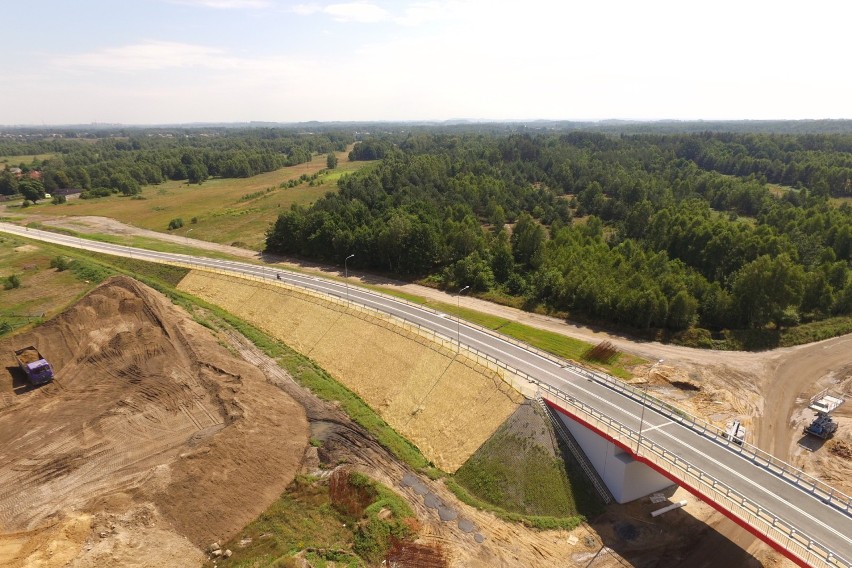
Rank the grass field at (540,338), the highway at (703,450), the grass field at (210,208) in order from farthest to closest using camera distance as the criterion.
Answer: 1. the grass field at (210,208)
2. the grass field at (540,338)
3. the highway at (703,450)

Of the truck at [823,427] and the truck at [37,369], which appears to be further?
the truck at [37,369]

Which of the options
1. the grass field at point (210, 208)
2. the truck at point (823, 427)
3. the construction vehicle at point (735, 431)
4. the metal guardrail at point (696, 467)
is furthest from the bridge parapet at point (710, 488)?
the grass field at point (210, 208)

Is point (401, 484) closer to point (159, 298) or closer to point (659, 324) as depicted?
point (659, 324)

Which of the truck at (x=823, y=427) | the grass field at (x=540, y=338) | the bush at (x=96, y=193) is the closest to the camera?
the truck at (x=823, y=427)

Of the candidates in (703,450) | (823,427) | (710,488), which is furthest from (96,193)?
(823,427)

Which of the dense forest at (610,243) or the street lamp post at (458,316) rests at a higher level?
the dense forest at (610,243)

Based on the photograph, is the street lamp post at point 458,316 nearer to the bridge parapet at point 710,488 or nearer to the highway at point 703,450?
the highway at point 703,450
